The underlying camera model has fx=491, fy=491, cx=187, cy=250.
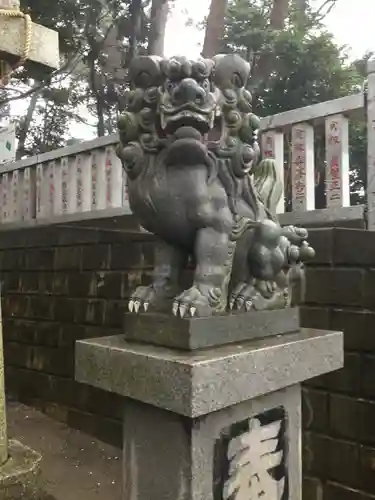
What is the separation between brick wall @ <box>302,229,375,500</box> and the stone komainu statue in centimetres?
116

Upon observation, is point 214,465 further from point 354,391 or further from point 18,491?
point 18,491

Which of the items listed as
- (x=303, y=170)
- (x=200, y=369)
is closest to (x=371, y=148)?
(x=303, y=170)

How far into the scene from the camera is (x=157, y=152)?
1726 millimetres

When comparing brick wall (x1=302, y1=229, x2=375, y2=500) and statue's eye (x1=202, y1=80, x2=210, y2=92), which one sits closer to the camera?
statue's eye (x1=202, y1=80, x2=210, y2=92)

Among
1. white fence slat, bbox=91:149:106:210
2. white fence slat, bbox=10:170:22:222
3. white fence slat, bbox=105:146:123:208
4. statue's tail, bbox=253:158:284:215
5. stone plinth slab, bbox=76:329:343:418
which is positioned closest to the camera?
stone plinth slab, bbox=76:329:343:418

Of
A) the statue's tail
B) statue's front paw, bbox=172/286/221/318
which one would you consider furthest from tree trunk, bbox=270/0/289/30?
statue's front paw, bbox=172/286/221/318

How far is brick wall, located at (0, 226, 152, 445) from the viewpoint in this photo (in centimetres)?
421

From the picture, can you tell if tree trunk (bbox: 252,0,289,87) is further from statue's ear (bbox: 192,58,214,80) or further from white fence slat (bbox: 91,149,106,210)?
statue's ear (bbox: 192,58,214,80)

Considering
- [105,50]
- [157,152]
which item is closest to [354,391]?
[157,152]

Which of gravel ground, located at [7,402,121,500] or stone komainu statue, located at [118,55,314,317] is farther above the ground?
stone komainu statue, located at [118,55,314,317]

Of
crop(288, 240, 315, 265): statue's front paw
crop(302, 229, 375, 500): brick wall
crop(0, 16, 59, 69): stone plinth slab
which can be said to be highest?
crop(0, 16, 59, 69): stone plinth slab

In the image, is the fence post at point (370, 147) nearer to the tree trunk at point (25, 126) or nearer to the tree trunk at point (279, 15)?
the tree trunk at point (279, 15)

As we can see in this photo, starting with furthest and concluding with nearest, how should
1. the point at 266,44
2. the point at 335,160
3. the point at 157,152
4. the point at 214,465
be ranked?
the point at 266,44
the point at 335,160
the point at 157,152
the point at 214,465

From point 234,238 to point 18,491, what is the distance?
2206mm
